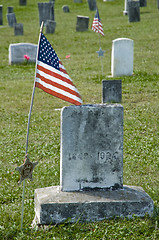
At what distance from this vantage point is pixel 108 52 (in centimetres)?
1966

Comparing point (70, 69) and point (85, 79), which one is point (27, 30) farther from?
point (85, 79)

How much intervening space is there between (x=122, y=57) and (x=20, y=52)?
217 inches

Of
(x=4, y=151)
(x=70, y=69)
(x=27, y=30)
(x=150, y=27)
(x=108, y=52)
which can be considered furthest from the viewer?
(x=27, y=30)

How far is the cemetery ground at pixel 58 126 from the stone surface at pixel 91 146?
0.54 m

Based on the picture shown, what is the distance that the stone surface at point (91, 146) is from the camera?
491cm

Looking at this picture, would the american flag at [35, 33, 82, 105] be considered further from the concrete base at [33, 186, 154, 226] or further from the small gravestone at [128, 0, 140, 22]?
the small gravestone at [128, 0, 140, 22]

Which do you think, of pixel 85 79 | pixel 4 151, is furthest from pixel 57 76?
pixel 85 79

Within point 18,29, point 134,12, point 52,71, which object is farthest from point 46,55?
point 134,12

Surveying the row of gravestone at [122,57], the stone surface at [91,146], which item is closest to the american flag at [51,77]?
the stone surface at [91,146]

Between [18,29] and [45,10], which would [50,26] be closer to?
[18,29]

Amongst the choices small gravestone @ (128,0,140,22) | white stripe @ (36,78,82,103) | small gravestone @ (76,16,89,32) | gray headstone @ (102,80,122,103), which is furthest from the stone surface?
small gravestone @ (128,0,140,22)

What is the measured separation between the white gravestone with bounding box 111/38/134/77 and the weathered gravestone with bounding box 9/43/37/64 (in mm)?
4872

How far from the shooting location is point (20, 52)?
1789cm

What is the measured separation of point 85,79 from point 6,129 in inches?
241
